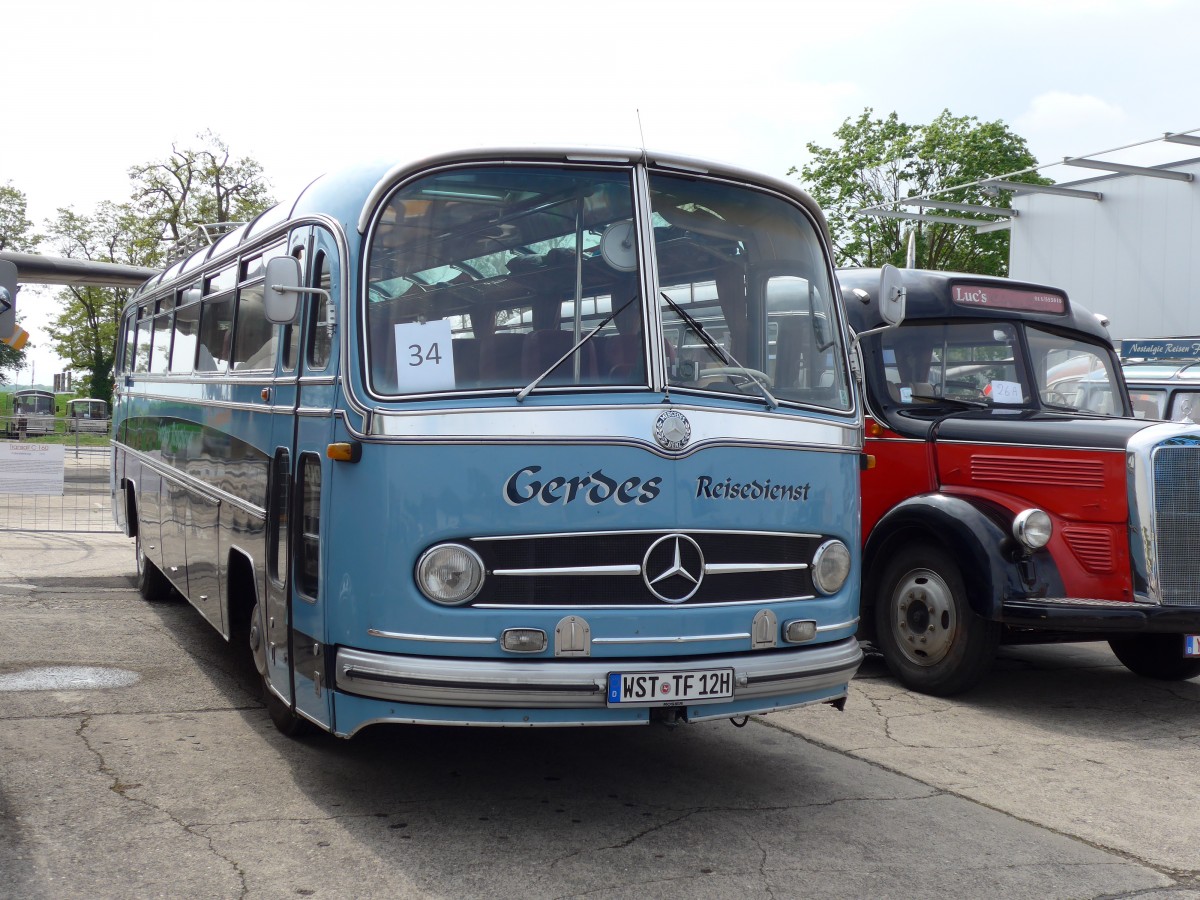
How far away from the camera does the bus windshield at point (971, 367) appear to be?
28.2ft

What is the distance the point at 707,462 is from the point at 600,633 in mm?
809

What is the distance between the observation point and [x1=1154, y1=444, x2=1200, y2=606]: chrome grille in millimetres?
7309

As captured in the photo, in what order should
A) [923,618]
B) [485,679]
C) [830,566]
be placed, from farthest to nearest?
[923,618] < [830,566] < [485,679]

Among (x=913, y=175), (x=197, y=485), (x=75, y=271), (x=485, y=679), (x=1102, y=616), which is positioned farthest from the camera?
(x=913, y=175)

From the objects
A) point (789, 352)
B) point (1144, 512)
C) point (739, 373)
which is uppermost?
point (789, 352)

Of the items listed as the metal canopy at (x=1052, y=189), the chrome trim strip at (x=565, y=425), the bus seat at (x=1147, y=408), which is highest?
the metal canopy at (x=1052, y=189)

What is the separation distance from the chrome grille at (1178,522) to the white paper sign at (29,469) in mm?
12707

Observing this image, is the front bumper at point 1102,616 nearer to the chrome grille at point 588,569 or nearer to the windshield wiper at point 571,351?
the chrome grille at point 588,569

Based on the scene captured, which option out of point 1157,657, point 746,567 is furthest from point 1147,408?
point 746,567

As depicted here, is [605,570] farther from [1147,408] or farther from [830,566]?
[1147,408]

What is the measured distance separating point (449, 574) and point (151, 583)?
255 inches

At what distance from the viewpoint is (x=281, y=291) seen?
17.1 ft

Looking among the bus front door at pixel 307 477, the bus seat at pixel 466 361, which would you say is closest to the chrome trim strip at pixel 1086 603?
the bus seat at pixel 466 361

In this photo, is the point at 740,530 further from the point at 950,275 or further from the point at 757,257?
the point at 950,275
